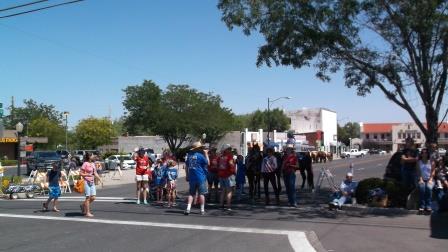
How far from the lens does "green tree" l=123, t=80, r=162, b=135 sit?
228 feet

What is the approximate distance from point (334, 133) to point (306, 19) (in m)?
111

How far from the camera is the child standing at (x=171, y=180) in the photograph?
14516 mm

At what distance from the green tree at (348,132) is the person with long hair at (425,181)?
13177cm

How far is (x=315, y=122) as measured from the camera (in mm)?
114500

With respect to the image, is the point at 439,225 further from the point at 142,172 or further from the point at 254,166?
the point at 142,172

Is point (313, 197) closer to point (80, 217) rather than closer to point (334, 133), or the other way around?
point (80, 217)

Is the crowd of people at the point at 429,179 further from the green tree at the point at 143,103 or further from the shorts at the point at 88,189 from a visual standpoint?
the green tree at the point at 143,103

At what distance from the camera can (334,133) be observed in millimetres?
122688

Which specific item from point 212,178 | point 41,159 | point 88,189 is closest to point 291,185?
point 212,178

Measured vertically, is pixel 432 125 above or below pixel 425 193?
above

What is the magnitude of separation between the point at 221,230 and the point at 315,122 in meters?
106

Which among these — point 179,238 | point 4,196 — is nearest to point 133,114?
point 4,196

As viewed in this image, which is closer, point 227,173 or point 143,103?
point 227,173

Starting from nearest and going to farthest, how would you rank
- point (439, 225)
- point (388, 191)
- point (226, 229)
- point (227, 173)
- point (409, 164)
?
point (226, 229) → point (439, 225) → point (388, 191) → point (227, 173) → point (409, 164)
